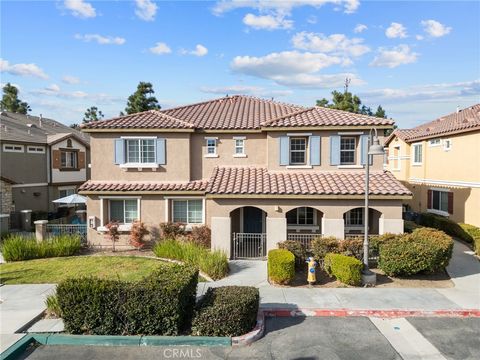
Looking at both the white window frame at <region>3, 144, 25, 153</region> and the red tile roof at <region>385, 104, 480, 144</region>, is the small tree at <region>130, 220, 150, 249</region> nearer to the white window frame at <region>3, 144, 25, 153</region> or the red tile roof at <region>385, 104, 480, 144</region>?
the white window frame at <region>3, 144, 25, 153</region>

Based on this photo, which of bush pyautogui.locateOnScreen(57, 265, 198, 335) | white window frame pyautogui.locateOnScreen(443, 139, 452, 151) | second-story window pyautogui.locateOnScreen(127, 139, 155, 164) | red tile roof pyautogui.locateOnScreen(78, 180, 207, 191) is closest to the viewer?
bush pyautogui.locateOnScreen(57, 265, 198, 335)

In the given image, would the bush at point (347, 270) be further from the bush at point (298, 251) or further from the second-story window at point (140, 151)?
the second-story window at point (140, 151)

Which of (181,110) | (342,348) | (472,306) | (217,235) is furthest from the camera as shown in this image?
(181,110)

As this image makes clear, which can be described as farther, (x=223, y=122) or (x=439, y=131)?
(x=439, y=131)

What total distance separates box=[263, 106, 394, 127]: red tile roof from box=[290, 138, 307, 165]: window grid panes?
1.01 meters

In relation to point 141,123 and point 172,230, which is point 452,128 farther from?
point 141,123

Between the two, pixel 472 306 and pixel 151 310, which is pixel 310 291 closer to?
pixel 472 306

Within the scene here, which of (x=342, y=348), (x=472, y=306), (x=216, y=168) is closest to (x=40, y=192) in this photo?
(x=216, y=168)

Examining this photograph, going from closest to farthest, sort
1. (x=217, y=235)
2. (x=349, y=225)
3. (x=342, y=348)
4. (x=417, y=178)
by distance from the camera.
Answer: (x=342, y=348) < (x=217, y=235) < (x=349, y=225) < (x=417, y=178)

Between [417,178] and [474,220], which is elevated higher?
[417,178]

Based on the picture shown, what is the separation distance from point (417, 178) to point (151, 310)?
2339 cm

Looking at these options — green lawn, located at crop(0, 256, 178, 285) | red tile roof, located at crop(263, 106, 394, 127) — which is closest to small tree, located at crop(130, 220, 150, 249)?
green lawn, located at crop(0, 256, 178, 285)

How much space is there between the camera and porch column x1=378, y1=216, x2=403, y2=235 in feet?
48.6

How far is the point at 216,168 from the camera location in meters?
18.1
